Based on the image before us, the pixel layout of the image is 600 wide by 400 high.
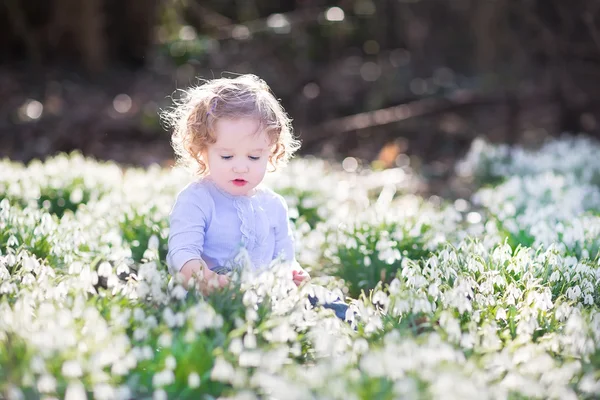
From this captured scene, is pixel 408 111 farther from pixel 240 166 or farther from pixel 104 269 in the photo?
pixel 104 269

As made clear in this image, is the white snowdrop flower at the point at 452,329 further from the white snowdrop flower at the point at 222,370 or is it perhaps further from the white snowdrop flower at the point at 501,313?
the white snowdrop flower at the point at 222,370

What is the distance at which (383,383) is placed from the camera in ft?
7.67

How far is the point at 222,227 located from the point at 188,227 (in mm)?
180

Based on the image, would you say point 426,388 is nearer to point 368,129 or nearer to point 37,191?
point 37,191

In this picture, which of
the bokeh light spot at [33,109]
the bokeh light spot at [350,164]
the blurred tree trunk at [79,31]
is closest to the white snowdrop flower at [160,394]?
the bokeh light spot at [350,164]

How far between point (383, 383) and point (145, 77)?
39.4 ft

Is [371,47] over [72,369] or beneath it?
over

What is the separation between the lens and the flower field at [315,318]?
2377 mm

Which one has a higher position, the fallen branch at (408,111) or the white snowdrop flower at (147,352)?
the fallen branch at (408,111)

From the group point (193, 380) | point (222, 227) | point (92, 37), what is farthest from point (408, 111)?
point (193, 380)

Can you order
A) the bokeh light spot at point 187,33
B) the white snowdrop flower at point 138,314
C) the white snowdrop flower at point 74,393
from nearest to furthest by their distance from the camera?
the white snowdrop flower at point 74,393
the white snowdrop flower at point 138,314
the bokeh light spot at point 187,33

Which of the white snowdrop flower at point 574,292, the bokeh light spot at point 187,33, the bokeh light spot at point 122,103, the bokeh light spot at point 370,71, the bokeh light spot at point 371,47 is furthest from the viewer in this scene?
the bokeh light spot at point 371,47

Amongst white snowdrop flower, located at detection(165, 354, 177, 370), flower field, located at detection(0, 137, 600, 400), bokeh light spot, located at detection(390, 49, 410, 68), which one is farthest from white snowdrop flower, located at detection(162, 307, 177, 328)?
bokeh light spot, located at detection(390, 49, 410, 68)

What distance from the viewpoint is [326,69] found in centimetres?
1365
